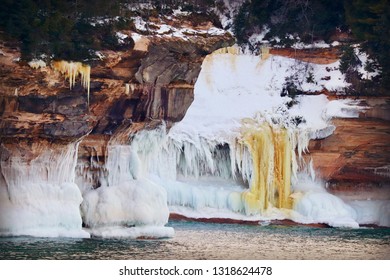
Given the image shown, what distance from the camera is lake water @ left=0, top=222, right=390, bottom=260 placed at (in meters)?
19.0

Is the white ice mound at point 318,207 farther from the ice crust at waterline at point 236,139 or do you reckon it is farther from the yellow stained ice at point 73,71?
the yellow stained ice at point 73,71

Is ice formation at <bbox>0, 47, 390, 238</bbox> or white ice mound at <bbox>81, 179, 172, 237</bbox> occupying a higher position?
ice formation at <bbox>0, 47, 390, 238</bbox>

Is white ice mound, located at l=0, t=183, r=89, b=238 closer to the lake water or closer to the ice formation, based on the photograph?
the lake water

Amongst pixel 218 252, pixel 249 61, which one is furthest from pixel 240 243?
pixel 249 61

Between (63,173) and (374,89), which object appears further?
(374,89)

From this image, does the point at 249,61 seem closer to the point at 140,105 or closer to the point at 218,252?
the point at 140,105

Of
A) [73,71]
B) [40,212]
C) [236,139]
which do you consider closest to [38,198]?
[40,212]

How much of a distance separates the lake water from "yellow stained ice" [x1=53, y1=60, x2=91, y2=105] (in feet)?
7.30

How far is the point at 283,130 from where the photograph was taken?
21922mm

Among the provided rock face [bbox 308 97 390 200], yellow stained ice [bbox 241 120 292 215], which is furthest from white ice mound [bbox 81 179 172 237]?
rock face [bbox 308 97 390 200]

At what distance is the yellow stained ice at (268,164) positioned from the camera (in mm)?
21781

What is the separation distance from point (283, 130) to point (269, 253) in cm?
280

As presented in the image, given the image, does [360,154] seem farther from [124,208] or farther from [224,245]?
[124,208]
